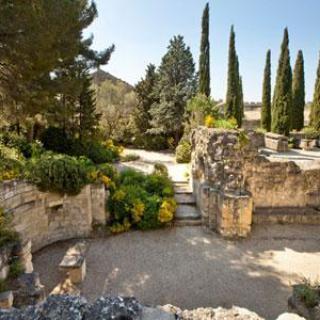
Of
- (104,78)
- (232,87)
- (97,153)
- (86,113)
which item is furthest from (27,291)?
(104,78)

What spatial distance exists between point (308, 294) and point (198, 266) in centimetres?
307

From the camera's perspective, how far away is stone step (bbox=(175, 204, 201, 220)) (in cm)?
919

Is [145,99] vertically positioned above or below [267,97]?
below

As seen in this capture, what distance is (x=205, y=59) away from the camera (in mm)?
19328

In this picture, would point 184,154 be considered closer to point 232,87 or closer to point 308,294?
point 232,87

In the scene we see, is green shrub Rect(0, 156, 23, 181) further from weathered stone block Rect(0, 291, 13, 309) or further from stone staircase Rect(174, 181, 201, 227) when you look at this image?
stone staircase Rect(174, 181, 201, 227)

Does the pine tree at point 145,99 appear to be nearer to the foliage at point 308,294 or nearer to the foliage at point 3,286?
the foliage at point 3,286

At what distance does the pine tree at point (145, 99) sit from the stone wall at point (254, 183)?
10347 mm

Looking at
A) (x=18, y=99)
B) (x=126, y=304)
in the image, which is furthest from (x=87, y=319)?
(x=18, y=99)

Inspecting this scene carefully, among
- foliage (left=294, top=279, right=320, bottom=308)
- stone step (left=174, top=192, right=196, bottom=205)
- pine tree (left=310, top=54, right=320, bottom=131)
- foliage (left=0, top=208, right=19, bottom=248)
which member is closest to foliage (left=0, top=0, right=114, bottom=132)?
foliage (left=0, top=208, right=19, bottom=248)

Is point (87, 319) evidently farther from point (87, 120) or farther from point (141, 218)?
point (87, 120)

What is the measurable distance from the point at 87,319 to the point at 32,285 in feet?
12.1

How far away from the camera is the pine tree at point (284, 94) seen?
19245 mm

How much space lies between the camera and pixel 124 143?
2111 centimetres
